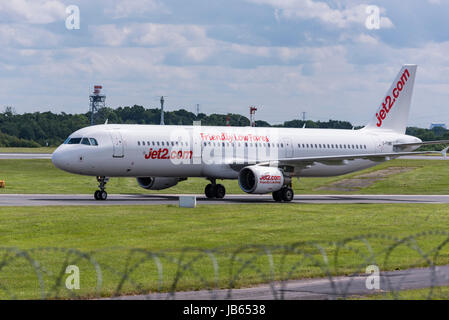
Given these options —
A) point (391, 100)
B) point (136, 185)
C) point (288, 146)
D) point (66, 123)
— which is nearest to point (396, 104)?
point (391, 100)

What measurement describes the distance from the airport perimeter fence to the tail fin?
34.3m

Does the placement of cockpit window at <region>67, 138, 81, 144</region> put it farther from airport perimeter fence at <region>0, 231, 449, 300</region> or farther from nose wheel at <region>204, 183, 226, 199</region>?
airport perimeter fence at <region>0, 231, 449, 300</region>

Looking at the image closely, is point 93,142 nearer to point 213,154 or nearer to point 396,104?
point 213,154

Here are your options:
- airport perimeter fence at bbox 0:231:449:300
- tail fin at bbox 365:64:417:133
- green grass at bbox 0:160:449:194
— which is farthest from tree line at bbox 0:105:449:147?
airport perimeter fence at bbox 0:231:449:300

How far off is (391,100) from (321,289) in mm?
42941

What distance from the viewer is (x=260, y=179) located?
45125 millimetres

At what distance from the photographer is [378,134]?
191 feet

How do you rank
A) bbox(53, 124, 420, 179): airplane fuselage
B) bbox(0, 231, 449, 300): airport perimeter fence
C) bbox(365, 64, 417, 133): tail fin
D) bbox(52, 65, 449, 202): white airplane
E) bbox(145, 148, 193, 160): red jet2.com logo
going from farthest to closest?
1. bbox(365, 64, 417, 133): tail fin
2. bbox(145, 148, 193, 160): red jet2.com logo
3. bbox(52, 65, 449, 202): white airplane
4. bbox(53, 124, 420, 179): airplane fuselage
5. bbox(0, 231, 449, 300): airport perimeter fence

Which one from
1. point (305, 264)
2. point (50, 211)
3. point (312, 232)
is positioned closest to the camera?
point (305, 264)

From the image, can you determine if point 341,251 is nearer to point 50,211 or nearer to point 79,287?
point 79,287

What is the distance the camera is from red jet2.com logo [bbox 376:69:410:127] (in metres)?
59.6

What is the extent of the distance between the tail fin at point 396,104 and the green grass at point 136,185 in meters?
6.77
